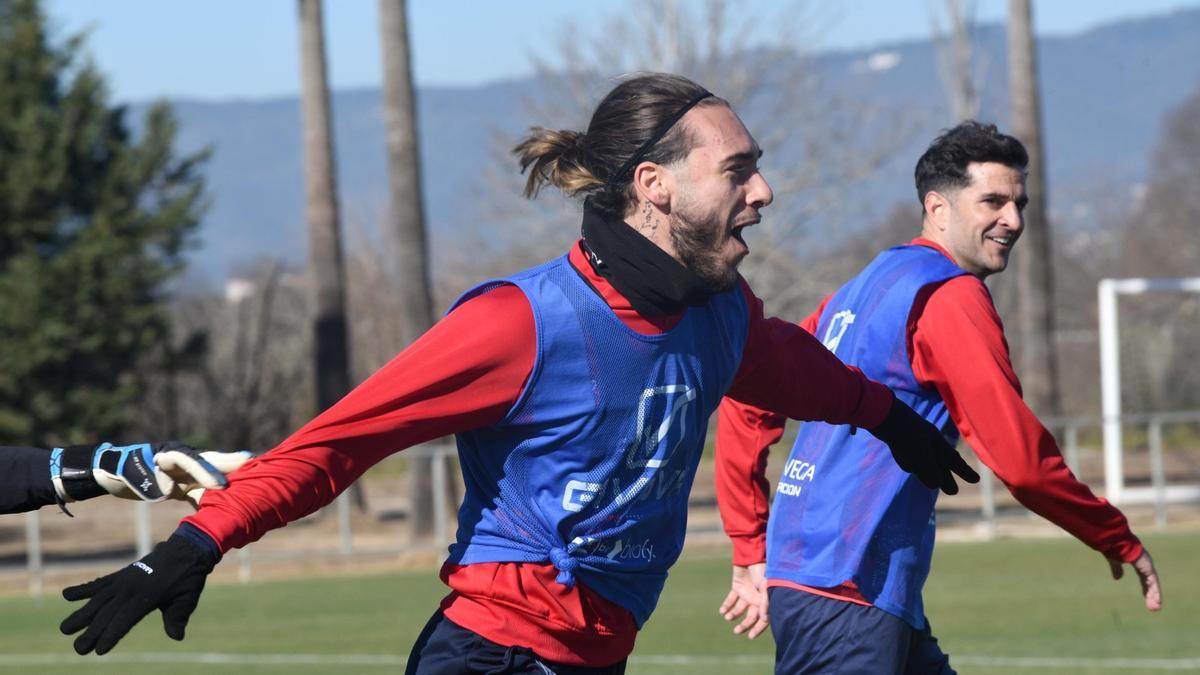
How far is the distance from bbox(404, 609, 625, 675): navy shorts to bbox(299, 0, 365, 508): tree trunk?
20396 millimetres

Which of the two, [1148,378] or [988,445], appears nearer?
[988,445]

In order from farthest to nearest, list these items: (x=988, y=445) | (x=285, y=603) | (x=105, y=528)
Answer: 1. (x=105, y=528)
2. (x=285, y=603)
3. (x=988, y=445)

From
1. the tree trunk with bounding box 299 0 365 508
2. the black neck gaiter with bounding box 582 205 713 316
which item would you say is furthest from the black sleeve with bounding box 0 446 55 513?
Answer: the tree trunk with bounding box 299 0 365 508

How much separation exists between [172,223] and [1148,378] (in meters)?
15.4

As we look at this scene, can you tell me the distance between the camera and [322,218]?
24109mm

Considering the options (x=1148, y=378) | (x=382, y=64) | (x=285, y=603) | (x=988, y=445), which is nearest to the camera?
(x=988, y=445)

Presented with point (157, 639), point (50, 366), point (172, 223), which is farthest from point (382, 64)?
point (157, 639)

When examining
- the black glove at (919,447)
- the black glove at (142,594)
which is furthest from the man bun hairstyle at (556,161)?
the black glove at (142,594)

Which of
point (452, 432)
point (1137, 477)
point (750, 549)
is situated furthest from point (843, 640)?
point (1137, 477)

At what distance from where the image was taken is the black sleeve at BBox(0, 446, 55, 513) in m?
4.42

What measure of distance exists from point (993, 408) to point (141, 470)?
6.86ft

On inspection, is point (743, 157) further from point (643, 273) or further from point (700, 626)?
point (700, 626)

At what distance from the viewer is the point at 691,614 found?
13.0m

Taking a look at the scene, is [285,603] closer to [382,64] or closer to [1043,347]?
[382,64]
